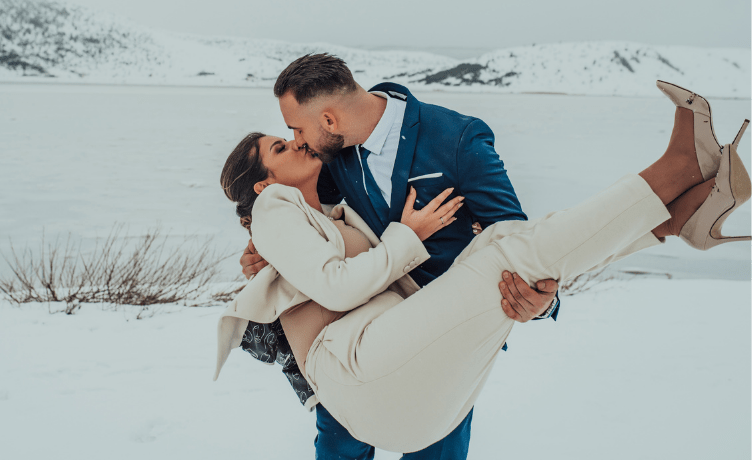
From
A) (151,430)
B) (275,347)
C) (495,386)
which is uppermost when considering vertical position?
(275,347)

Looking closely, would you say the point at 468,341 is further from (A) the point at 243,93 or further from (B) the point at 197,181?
(A) the point at 243,93

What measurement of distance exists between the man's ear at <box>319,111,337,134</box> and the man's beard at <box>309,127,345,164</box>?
0.04 feet

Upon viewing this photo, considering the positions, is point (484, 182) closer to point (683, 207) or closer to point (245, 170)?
point (683, 207)

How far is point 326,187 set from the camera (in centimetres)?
178

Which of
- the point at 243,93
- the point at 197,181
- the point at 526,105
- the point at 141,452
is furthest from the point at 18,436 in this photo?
the point at 243,93

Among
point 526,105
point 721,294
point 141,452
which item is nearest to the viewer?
point 141,452

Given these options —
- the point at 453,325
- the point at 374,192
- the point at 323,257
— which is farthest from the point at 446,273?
the point at 374,192

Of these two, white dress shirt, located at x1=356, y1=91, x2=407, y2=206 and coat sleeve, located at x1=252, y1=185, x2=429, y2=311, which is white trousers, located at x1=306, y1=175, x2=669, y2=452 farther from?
white dress shirt, located at x1=356, y1=91, x2=407, y2=206

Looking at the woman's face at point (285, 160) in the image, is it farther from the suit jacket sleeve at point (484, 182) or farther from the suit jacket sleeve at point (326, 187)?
the suit jacket sleeve at point (484, 182)

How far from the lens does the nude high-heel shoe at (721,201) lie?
1.13m

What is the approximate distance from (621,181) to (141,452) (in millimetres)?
1829

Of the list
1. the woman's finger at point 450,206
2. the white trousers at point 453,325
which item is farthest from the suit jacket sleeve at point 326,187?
the white trousers at point 453,325

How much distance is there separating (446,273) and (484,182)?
0.30 m

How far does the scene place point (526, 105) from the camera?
30469 millimetres
